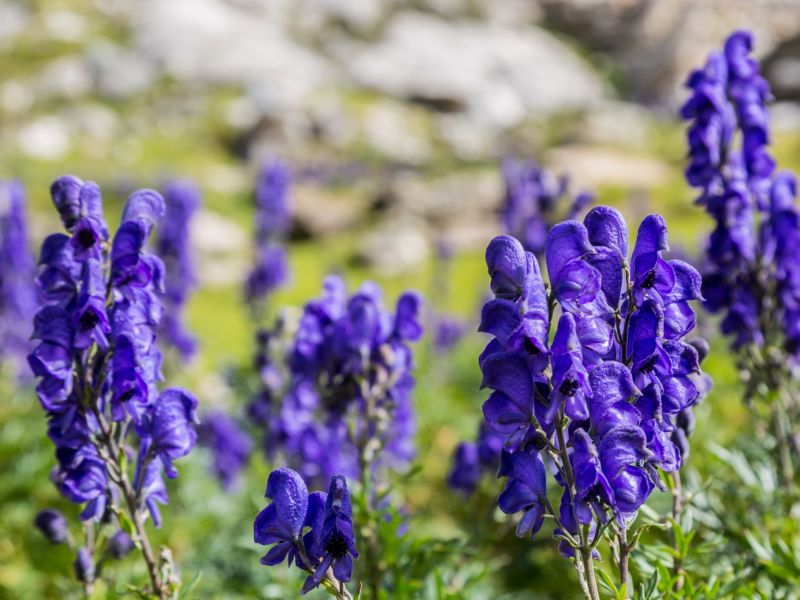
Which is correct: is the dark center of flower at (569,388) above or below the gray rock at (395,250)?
below

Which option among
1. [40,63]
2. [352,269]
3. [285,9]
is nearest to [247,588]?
[352,269]

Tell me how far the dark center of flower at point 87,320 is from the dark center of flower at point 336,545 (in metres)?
1.01

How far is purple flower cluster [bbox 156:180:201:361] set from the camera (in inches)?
253

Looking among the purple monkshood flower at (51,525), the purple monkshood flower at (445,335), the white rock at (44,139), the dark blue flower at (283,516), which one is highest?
the white rock at (44,139)

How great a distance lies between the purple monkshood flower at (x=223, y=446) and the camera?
580 cm

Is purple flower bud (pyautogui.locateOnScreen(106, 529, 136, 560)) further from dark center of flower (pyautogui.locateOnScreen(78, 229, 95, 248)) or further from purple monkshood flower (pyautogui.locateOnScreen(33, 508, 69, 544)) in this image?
dark center of flower (pyautogui.locateOnScreen(78, 229, 95, 248))

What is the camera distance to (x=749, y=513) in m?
3.26

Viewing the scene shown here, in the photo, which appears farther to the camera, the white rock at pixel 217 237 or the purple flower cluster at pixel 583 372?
the white rock at pixel 217 237

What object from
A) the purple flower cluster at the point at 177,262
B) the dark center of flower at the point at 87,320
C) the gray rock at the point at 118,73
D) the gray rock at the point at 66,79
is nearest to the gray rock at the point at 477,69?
the gray rock at the point at 118,73

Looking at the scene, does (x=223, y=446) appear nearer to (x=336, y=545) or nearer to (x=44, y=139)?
(x=336, y=545)

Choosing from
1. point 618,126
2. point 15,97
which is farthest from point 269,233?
point 15,97

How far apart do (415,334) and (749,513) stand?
1601mm

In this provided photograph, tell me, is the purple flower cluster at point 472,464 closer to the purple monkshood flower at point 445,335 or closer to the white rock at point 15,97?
the purple monkshood flower at point 445,335

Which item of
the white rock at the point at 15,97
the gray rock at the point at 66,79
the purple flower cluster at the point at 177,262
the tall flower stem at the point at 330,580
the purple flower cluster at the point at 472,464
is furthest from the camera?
the gray rock at the point at 66,79
